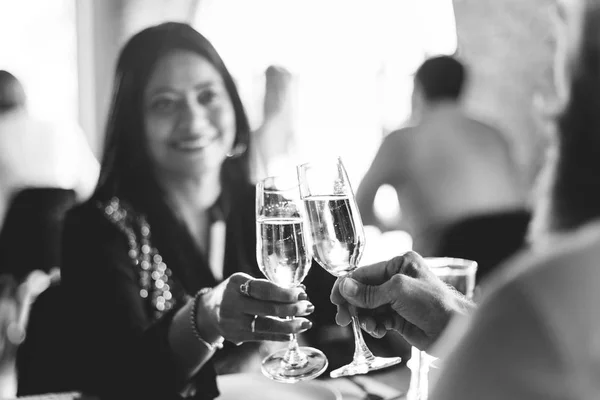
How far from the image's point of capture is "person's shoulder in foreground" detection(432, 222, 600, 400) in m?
0.43

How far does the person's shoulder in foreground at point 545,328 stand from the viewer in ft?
1.42

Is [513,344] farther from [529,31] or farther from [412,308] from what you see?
[529,31]

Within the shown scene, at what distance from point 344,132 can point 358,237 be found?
1215 millimetres

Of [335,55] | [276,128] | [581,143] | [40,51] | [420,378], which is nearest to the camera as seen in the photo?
[581,143]

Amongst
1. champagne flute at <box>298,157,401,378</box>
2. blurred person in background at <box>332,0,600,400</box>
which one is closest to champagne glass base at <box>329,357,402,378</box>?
champagne flute at <box>298,157,401,378</box>

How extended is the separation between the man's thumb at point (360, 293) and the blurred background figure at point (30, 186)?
3.31 ft

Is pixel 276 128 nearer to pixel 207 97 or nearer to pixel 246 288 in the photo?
pixel 207 97

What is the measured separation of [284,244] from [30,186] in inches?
42.5

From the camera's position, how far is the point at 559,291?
44 centimetres

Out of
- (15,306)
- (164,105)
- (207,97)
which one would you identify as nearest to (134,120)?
(164,105)

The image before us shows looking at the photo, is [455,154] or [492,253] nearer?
[492,253]

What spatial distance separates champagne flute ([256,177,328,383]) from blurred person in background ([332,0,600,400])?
516mm

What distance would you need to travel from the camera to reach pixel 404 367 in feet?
3.99

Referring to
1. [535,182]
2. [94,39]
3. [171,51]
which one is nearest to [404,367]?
[171,51]
